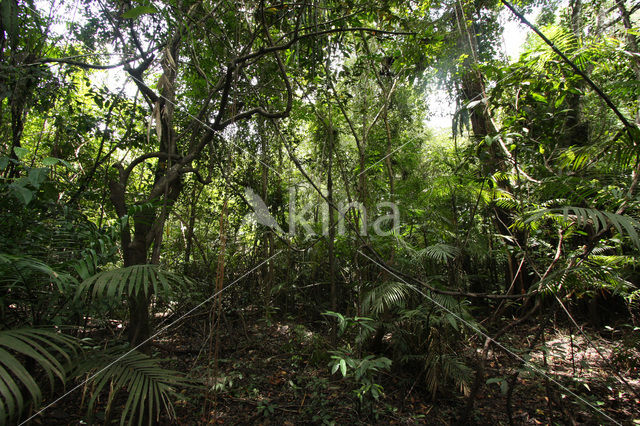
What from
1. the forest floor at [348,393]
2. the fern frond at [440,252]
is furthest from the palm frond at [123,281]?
the fern frond at [440,252]

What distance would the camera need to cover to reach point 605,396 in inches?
86.0

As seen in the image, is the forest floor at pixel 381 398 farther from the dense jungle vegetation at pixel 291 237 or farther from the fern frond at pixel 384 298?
the fern frond at pixel 384 298

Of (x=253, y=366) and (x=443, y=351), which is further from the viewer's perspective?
(x=253, y=366)

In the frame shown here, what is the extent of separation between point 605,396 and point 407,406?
145cm

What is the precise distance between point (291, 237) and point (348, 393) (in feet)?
6.35

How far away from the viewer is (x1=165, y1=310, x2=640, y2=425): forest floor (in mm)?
2004

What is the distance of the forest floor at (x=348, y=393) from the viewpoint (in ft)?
6.49

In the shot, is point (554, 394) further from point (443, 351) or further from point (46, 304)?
point (46, 304)

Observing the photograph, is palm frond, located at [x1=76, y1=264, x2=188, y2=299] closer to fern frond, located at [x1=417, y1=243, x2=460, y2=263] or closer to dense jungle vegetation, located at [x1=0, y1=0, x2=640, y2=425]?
dense jungle vegetation, located at [x1=0, y1=0, x2=640, y2=425]

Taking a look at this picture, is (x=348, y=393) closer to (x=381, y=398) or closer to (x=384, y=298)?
(x=381, y=398)

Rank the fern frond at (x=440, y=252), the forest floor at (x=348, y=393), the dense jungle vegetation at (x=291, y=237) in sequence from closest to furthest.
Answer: the dense jungle vegetation at (x=291, y=237)
the forest floor at (x=348, y=393)
the fern frond at (x=440, y=252)

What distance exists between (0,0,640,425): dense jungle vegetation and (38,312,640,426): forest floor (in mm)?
19

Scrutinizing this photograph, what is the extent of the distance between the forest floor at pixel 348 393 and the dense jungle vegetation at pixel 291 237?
19 mm

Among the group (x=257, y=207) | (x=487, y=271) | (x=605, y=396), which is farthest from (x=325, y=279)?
(x=487, y=271)
